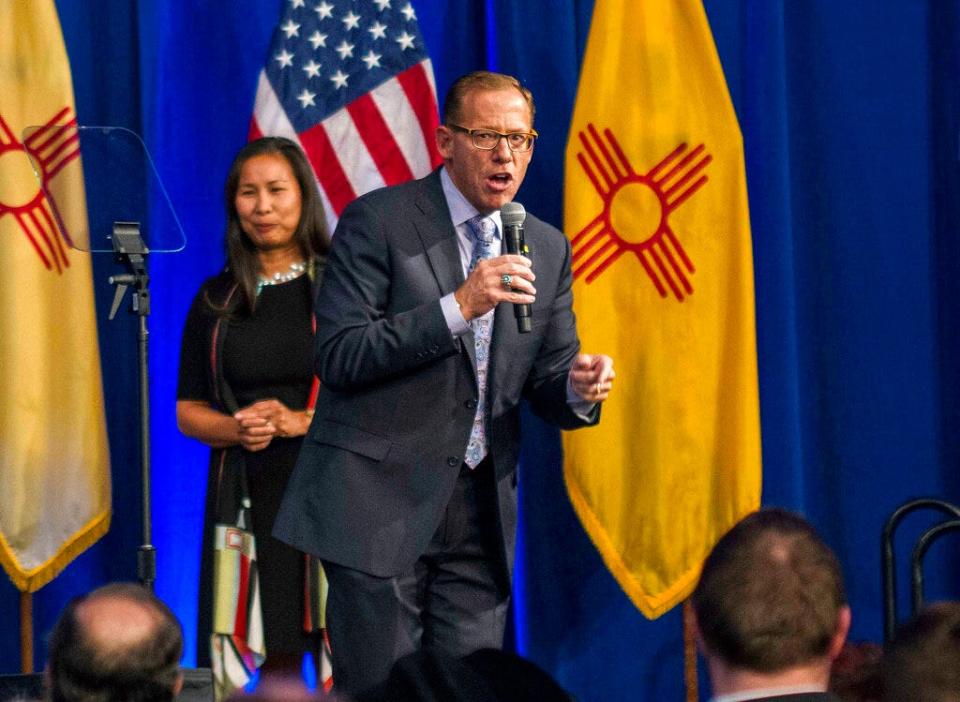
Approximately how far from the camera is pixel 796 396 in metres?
4.87

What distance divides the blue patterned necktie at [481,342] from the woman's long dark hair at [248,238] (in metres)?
1.00

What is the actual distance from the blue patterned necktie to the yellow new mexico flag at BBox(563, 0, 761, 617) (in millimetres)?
1187

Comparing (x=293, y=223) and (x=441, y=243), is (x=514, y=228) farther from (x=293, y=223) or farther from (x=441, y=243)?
(x=293, y=223)

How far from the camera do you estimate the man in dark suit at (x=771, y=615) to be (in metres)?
1.77

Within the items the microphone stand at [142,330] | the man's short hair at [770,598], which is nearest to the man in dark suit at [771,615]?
the man's short hair at [770,598]

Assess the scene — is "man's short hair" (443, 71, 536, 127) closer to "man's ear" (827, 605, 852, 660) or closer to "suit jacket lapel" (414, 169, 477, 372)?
"suit jacket lapel" (414, 169, 477, 372)

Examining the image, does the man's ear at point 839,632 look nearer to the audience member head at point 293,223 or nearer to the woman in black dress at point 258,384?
the woman in black dress at point 258,384

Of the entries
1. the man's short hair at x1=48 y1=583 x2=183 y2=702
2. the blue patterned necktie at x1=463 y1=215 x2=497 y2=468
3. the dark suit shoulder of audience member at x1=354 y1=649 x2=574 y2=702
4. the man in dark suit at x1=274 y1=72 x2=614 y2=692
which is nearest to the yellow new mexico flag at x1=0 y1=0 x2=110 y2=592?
the man in dark suit at x1=274 y1=72 x2=614 y2=692

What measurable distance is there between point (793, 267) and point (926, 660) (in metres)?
3.41

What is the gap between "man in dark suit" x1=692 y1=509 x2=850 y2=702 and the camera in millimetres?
1772

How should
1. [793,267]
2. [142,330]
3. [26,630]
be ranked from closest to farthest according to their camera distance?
[142,330], [26,630], [793,267]

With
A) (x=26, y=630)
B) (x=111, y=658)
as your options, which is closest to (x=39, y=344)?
(x=26, y=630)

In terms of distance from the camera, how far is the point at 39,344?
4695 mm

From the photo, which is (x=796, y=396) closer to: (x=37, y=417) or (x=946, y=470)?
(x=946, y=470)
